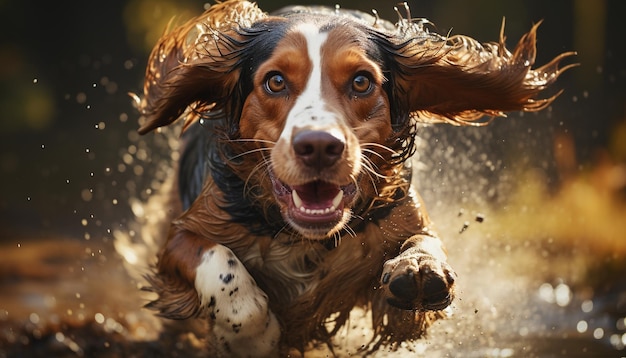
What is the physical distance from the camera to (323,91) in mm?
3385

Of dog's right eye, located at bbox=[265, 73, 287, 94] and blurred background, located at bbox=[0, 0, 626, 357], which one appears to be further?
blurred background, located at bbox=[0, 0, 626, 357]

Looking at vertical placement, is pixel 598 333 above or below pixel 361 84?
below

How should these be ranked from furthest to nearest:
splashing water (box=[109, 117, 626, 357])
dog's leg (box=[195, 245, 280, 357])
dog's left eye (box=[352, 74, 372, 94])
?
1. splashing water (box=[109, 117, 626, 357])
2. dog's leg (box=[195, 245, 280, 357])
3. dog's left eye (box=[352, 74, 372, 94])

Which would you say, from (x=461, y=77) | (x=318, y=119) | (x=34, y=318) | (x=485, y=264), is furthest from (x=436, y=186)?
(x=34, y=318)

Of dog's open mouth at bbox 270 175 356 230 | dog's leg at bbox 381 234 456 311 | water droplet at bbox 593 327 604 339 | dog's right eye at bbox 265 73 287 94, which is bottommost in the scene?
water droplet at bbox 593 327 604 339

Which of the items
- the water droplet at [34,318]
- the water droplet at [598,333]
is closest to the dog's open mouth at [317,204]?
the water droplet at [598,333]

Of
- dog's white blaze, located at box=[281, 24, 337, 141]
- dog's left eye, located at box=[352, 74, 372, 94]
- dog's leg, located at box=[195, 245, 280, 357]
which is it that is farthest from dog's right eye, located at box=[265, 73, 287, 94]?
dog's leg, located at box=[195, 245, 280, 357]

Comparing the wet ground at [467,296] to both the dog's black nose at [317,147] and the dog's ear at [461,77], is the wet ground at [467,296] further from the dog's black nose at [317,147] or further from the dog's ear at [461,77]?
the dog's black nose at [317,147]

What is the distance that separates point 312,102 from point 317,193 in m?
0.31

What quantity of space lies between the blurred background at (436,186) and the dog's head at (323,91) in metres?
0.41

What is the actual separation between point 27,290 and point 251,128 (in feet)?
10.2

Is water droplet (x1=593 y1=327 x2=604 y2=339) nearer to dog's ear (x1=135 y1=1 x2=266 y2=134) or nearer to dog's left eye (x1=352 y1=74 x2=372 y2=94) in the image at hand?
dog's left eye (x1=352 y1=74 x2=372 y2=94)

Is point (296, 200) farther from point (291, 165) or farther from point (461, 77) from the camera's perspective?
point (461, 77)

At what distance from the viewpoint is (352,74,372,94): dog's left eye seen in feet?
11.4
